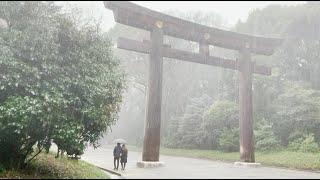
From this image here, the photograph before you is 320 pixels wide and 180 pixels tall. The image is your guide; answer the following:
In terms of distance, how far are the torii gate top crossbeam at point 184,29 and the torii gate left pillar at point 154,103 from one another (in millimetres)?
618

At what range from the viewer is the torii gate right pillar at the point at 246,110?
971 inches

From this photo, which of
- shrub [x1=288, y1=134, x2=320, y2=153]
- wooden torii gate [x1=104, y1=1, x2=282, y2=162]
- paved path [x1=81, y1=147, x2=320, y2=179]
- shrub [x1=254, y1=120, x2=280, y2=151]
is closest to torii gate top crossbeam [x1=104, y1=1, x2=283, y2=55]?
wooden torii gate [x1=104, y1=1, x2=282, y2=162]

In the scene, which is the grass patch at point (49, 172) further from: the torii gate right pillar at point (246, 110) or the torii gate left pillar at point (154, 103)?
the torii gate right pillar at point (246, 110)

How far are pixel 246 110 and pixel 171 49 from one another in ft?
19.5

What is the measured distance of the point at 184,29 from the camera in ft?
77.5

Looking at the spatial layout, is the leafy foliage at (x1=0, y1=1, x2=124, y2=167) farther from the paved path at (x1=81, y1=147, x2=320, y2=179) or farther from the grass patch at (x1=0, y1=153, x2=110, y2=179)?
the paved path at (x1=81, y1=147, x2=320, y2=179)

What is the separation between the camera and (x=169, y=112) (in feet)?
167

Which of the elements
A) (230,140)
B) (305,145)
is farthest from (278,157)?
(230,140)

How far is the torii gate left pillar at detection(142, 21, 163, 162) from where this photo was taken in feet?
68.5

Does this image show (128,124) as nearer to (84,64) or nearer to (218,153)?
(218,153)

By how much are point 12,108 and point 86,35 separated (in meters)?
4.60

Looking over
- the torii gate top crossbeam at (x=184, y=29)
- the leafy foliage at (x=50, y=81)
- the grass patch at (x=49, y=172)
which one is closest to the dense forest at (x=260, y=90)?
the torii gate top crossbeam at (x=184, y=29)

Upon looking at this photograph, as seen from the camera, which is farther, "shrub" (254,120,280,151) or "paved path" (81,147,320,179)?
"shrub" (254,120,280,151)

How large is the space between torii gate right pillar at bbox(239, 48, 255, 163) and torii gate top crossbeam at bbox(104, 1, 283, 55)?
34.7 inches
